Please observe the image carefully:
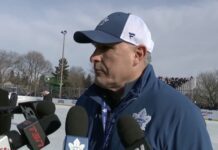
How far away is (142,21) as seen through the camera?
2.62 m

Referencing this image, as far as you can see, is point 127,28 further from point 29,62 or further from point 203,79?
point 29,62

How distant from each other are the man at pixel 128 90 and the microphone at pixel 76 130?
0.30 metres

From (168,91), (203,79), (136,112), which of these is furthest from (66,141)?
(203,79)

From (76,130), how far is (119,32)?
0.68 meters

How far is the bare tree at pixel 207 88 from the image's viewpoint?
221ft

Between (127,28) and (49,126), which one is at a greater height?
(127,28)

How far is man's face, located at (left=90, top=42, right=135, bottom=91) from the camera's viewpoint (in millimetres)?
2512

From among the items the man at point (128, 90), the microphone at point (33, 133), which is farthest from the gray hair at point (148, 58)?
the microphone at point (33, 133)

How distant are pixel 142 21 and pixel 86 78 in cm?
8788

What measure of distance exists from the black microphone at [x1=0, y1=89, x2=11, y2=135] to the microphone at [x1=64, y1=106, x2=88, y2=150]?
0.90ft

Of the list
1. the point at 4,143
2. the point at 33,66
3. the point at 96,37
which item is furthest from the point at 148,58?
the point at 33,66

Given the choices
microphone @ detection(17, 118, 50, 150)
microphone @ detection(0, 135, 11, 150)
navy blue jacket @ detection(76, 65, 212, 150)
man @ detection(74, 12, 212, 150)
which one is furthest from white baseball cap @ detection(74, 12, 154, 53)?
microphone @ detection(0, 135, 11, 150)

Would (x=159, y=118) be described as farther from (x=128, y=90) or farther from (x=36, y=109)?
(x=36, y=109)

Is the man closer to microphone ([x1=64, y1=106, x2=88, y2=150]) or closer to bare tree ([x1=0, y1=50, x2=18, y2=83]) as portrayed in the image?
microphone ([x1=64, y1=106, x2=88, y2=150])
